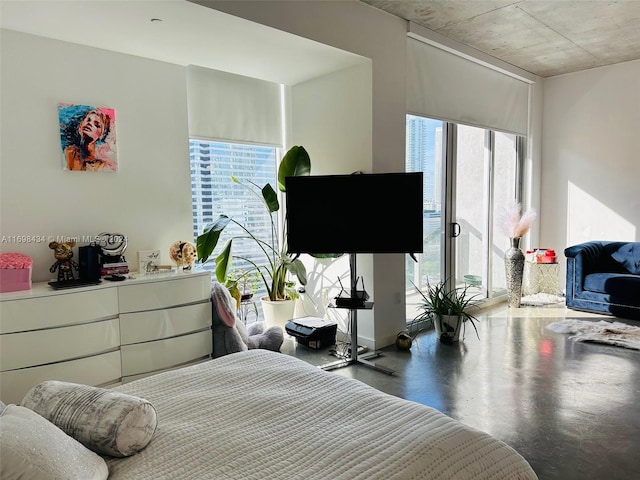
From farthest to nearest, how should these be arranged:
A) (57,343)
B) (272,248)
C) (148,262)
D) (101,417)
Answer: (272,248) < (148,262) < (57,343) < (101,417)

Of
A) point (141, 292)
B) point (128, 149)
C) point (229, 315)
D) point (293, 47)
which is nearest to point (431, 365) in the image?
point (229, 315)

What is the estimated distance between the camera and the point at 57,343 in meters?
2.79

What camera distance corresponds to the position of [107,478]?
1.22 meters

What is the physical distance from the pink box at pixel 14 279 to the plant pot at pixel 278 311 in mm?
2068

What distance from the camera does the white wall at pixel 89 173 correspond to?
306cm

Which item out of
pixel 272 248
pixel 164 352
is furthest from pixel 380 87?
pixel 164 352

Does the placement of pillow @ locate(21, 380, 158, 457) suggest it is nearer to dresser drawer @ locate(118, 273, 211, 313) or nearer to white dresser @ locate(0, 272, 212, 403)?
white dresser @ locate(0, 272, 212, 403)

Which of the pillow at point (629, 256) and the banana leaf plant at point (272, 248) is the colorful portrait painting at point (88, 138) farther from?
the pillow at point (629, 256)

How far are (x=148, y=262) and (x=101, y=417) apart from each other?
94.5 inches

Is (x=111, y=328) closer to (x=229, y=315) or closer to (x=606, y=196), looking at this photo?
(x=229, y=315)

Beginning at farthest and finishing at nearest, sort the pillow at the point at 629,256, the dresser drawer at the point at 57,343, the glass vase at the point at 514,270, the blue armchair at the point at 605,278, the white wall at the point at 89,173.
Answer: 1. the glass vase at the point at 514,270
2. the pillow at the point at 629,256
3. the blue armchair at the point at 605,278
4. the white wall at the point at 89,173
5. the dresser drawer at the point at 57,343

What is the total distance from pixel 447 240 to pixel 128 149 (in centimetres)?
342

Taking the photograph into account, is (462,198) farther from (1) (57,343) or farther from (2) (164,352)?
(1) (57,343)

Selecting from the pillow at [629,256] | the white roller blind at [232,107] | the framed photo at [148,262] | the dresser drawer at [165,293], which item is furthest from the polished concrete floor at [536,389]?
the white roller blind at [232,107]
